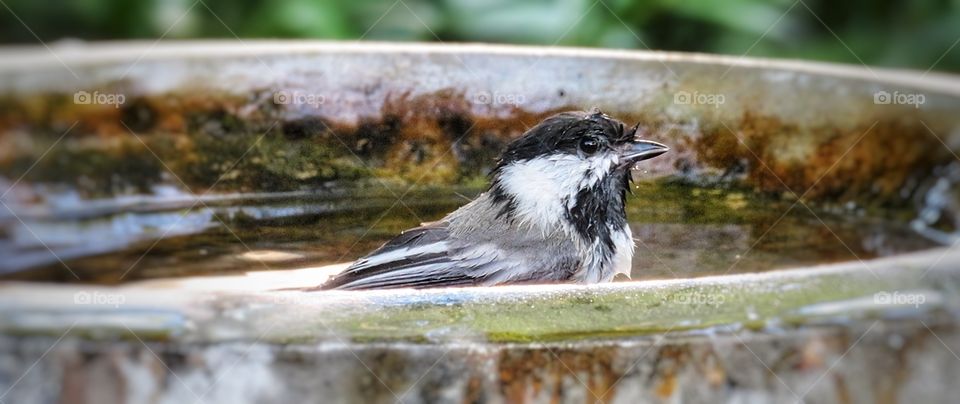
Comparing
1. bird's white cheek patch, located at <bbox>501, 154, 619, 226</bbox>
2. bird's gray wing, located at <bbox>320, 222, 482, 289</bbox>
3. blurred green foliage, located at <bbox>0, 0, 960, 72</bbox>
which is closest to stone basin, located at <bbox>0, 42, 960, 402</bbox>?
bird's gray wing, located at <bbox>320, 222, 482, 289</bbox>

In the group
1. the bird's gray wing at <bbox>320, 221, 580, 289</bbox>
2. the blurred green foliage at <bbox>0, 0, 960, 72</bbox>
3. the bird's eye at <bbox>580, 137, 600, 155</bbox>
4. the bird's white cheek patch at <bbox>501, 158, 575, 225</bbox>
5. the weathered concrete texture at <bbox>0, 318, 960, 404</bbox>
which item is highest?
the blurred green foliage at <bbox>0, 0, 960, 72</bbox>

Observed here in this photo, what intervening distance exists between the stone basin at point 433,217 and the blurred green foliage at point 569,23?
86 cm

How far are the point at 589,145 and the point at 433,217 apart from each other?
42cm

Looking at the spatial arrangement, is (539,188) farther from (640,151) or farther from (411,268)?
(411,268)

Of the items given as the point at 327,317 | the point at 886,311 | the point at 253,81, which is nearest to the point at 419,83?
the point at 253,81

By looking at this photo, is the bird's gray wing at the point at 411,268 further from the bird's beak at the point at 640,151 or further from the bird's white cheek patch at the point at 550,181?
the bird's beak at the point at 640,151

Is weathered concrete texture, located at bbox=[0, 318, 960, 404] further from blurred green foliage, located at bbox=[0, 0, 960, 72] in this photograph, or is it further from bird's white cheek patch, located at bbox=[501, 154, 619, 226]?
blurred green foliage, located at bbox=[0, 0, 960, 72]

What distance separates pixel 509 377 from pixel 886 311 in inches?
25.4

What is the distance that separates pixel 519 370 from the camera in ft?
5.06

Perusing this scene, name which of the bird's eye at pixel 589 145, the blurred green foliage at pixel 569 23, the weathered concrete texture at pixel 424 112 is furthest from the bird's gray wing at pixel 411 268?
the blurred green foliage at pixel 569 23

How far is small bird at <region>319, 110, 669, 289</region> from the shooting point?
200 centimetres

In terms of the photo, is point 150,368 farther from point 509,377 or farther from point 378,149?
point 378,149

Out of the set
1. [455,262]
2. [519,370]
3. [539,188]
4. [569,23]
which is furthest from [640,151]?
[569,23]

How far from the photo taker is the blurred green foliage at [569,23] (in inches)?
145
